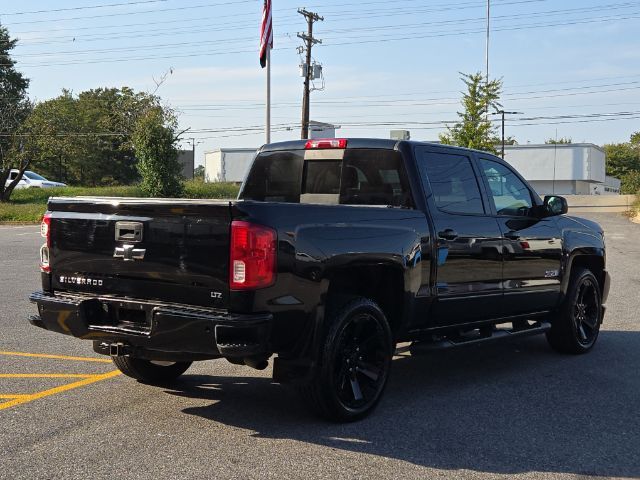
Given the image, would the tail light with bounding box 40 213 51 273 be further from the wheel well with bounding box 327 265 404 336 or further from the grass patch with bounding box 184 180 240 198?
the grass patch with bounding box 184 180 240 198

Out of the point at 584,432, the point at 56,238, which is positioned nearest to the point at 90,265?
the point at 56,238

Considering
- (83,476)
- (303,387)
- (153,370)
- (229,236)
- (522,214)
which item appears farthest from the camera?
(522,214)

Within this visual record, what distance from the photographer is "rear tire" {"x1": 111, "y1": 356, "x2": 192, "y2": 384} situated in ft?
20.4

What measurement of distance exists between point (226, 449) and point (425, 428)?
135 centimetres

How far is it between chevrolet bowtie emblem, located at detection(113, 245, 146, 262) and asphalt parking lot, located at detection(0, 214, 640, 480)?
1092 millimetres

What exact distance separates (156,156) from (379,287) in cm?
3795

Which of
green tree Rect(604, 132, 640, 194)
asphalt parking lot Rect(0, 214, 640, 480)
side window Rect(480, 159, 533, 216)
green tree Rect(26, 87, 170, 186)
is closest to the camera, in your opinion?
asphalt parking lot Rect(0, 214, 640, 480)

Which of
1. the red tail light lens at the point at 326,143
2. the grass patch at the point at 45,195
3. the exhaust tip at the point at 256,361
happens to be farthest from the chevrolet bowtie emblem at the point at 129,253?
the grass patch at the point at 45,195

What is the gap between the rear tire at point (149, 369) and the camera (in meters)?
6.21

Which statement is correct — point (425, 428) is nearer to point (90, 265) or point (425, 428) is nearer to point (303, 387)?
point (303, 387)

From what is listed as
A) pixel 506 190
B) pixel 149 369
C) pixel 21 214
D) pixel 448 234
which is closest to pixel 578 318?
pixel 506 190

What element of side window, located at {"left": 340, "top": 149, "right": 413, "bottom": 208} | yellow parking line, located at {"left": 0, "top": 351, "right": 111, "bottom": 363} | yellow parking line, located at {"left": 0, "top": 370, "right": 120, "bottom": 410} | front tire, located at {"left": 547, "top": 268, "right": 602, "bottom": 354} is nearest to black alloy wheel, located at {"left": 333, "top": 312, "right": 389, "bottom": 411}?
side window, located at {"left": 340, "top": 149, "right": 413, "bottom": 208}

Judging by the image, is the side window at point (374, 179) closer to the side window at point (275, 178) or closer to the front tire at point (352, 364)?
the side window at point (275, 178)

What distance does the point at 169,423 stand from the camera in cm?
526
